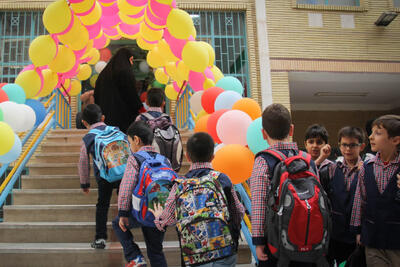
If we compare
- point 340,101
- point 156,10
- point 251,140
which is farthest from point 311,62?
point 251,140

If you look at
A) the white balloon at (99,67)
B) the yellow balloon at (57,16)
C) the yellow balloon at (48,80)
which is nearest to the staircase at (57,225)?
the yellow balloon at (48,80)

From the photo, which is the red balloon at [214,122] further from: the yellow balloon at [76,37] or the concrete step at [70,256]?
the yellow balloon at [76,37]

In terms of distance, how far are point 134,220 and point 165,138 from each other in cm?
109

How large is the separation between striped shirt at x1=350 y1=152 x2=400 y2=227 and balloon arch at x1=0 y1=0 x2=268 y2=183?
2.72ft

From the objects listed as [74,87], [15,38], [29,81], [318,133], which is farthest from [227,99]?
[15,38]

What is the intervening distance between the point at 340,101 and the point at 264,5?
18.8 feet

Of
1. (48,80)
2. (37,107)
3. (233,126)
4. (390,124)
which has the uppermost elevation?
(48,80)

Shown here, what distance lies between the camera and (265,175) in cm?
206

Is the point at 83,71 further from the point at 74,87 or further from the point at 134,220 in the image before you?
the point at 134,220

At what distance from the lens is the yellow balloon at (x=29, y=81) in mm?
4281

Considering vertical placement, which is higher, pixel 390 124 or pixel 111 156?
pixel 390 124

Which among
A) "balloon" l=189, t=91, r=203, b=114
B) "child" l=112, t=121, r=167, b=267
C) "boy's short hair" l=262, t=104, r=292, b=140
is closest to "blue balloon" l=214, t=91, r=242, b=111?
"balloon" l=189, t=91, r=203, b=114

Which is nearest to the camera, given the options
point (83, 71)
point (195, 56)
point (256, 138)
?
point (256, 138)

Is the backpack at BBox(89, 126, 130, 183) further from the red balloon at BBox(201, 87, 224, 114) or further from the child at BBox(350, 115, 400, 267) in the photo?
the child at BBox(350, 115, 400, 267)
